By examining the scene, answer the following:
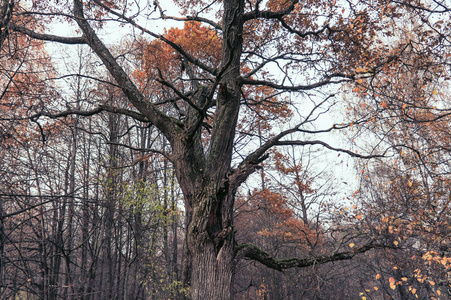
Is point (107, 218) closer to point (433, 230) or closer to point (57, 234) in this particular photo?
point (57, 234)

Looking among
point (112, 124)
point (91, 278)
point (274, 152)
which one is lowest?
point (91, 278)

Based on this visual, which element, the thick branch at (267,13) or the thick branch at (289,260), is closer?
the thick branch at (289,260)

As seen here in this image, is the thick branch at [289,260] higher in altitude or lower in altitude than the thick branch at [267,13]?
lower

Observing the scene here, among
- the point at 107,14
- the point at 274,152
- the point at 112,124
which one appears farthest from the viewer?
the point at 274,152

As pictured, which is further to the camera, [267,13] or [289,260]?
[267,13]

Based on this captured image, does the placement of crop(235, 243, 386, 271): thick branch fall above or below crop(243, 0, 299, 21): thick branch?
below

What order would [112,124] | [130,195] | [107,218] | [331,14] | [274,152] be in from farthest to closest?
[274,152] → [112,124] → [107,218] → [130,195] → [331,14]

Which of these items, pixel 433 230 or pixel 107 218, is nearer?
pixel 433 230

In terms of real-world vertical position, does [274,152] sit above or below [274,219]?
above

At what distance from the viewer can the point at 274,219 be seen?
48.7 ft

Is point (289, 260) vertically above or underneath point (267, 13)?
underneath

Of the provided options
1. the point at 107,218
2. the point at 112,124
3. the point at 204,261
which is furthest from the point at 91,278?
the point at 204,261

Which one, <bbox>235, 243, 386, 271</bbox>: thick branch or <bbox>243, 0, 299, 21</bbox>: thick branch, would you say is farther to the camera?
<bbox>243, 0, 299, 21</bbox>: thick branch

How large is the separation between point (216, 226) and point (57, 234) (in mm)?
4195
